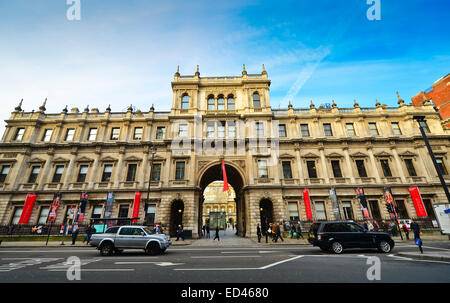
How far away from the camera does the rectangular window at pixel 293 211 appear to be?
2290cm

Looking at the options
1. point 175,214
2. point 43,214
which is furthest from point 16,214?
point 175,214

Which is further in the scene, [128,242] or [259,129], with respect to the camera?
[259,129]

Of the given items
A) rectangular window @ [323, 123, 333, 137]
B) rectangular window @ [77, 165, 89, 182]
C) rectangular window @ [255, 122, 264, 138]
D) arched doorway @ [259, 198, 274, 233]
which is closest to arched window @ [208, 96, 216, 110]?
rectangular window @ [255, 122, 264, 138]

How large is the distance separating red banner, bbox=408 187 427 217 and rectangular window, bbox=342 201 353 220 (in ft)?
23.8

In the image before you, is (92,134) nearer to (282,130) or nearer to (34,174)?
(34,174)

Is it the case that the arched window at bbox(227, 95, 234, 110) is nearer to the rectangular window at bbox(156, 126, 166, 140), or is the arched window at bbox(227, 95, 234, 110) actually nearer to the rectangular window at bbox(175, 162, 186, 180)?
the rectangular window at bbox(156, 126, 166, 140)

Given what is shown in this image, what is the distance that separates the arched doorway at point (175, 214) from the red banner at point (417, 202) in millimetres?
28413

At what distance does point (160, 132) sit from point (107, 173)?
8.93 meters

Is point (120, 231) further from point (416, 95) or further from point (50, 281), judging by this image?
point (416, 95)

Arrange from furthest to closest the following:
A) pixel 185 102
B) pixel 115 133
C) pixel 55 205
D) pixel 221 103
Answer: pixel 221 103, pixel 185 102, pixel 115 133, pixel 55 205

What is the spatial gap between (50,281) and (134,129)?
963 inches

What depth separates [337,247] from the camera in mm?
11227

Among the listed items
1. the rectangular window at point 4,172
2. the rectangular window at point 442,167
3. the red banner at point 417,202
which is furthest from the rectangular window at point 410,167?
the rectangular window at point 4,172
